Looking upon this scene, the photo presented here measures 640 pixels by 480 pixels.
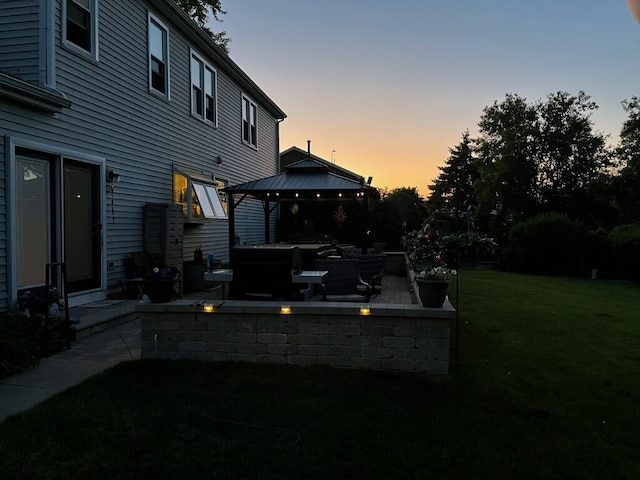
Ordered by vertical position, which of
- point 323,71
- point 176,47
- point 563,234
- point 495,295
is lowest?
point 495,295

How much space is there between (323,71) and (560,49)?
23.5 ft

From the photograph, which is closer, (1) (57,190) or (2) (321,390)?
(2) (321,390)

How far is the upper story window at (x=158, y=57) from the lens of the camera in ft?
31.0

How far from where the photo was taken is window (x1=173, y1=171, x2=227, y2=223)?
416 inches

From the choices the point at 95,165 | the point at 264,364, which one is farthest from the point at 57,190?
the point at 264,364

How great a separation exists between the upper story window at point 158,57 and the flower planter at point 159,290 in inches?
234

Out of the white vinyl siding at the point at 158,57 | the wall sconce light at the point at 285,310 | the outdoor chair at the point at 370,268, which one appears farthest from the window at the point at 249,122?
the wall sconce light at the point at 285,310

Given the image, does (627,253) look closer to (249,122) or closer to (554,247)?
(554,247)

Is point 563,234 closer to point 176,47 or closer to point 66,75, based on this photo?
point 176,47

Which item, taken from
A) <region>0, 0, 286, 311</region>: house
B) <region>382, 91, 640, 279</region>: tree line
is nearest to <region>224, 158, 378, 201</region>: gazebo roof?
<region>0, 0, 286, 311</region>: house

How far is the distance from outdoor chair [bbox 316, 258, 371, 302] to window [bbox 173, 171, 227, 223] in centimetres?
503

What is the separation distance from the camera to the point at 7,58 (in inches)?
255

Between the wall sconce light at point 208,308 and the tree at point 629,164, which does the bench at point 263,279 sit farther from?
the tree at point 629,164

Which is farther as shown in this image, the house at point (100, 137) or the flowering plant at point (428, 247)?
the house at point (100, 137)
